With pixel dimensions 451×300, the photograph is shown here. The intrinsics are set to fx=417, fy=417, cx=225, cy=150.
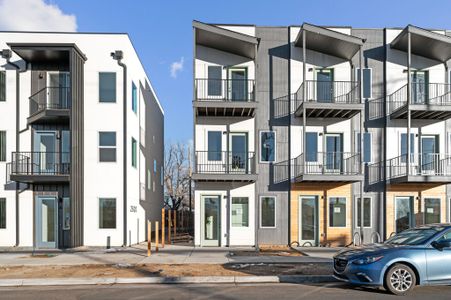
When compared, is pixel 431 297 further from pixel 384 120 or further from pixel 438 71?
pixel 438 71

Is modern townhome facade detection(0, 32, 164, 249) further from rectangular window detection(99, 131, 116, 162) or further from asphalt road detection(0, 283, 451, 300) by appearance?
asphalt road detection(0, 283, 451, 300)

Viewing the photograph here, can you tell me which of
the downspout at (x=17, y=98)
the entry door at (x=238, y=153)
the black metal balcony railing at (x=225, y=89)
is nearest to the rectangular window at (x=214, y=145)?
the entry door at (x=238, y=153)

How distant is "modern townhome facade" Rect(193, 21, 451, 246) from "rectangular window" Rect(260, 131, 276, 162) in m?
0.05

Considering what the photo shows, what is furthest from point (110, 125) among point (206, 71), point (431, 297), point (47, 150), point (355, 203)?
point (431, 297)

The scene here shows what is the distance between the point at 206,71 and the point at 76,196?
7923mm

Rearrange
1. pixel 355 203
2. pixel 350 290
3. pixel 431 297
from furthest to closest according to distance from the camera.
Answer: pixel 355 203 → pixel 350 290 → pixel 431 297

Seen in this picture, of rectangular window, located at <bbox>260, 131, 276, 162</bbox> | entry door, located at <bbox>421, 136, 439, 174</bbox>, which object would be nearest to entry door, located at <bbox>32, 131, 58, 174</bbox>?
rectangular window, located at <bbox>260, 131, 276, 162</bbox>

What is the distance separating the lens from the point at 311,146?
1917cm

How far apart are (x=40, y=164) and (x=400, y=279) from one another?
15328 millimetres

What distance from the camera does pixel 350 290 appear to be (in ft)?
29.9

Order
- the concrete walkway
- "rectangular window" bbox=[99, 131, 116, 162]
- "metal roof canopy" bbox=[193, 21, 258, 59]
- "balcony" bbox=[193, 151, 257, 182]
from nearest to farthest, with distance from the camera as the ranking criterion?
the concrete walkway < "metal roof canopy" bbox=[193, 21, 258, 59] < "balcony" bbox=[193, 151, 257, 182] < "rectangular window" bbox=[99, 131, 116, 162]

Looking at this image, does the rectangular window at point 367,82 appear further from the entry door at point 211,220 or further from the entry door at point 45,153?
the entry door at point 45,153

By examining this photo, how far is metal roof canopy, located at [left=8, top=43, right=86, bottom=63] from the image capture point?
17.4 metres

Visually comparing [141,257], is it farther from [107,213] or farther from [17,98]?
[17,98]
